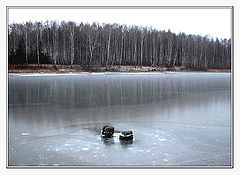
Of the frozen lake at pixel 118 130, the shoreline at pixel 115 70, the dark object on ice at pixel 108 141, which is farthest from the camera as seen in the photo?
the shoreline at pixel 115 70

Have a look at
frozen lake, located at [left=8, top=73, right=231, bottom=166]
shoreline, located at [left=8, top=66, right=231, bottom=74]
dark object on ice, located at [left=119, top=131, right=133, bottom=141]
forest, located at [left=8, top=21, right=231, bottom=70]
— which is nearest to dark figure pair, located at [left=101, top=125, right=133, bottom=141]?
dark object on ice, located at [left=119, top=131, right=133, bottom=141]

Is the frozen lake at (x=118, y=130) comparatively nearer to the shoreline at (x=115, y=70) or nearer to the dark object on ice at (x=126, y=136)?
the dark object on ice at (x=126, y=136)

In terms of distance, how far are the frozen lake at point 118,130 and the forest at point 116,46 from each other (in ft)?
51.4

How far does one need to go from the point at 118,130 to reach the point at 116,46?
98.4 feet

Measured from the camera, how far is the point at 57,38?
3209 centimetres

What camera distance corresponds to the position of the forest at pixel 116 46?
3008 centimetres

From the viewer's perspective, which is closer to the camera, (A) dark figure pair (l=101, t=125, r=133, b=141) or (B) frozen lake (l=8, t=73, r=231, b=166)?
(B) frozen lake (l=8, t=73, r=231, b=166)

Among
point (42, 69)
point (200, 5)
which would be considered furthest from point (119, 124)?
point (42, 69)

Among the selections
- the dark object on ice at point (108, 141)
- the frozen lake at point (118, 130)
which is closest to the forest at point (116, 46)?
the frozen lake at point (118, 130)

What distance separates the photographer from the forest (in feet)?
98.7

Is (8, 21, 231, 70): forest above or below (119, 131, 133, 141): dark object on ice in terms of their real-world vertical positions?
above

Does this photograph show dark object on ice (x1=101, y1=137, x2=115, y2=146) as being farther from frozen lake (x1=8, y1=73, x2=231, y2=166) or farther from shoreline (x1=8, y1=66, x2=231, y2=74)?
shoreline (x1=8, y1=66, x2=231, y2=74)

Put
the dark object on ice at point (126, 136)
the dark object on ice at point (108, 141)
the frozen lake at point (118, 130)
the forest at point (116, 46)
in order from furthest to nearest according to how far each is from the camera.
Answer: the forest at point (116, 46) → the dark object on ice at point (126, 136) → the dark object on ice at point (108, 141) → the frozen lake at point (118, 130)

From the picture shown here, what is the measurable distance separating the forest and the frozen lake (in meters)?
15.7
